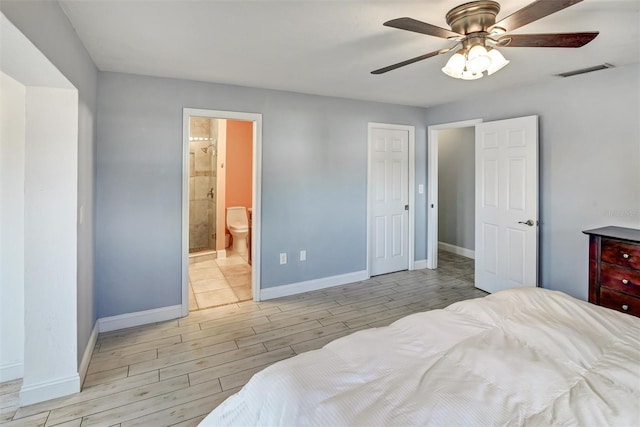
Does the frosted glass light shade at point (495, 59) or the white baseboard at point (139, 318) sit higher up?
the frosted glass light shade at point (495, 59)

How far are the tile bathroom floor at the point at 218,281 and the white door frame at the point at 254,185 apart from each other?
30 centimetres

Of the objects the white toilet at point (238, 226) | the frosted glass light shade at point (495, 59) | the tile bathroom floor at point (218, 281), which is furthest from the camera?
the white toilet at point (238, 226)

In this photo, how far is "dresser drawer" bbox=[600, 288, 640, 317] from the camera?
95.5 inches

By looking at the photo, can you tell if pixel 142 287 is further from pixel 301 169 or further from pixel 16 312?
pixel 301 169

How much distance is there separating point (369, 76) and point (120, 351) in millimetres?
3212

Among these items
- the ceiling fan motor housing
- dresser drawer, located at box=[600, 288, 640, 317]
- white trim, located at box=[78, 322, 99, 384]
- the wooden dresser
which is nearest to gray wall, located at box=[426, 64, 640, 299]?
the wooden dresser

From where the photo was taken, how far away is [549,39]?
167cm

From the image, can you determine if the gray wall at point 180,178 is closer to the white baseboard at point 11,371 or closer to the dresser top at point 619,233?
the white baseboard at point 11,371

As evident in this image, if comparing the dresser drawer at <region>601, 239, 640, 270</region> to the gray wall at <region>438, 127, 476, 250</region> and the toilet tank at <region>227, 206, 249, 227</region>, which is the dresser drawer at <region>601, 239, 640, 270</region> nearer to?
the gray wall at <region>438, 127, 476, 250</region>

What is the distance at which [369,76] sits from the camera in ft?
10.3

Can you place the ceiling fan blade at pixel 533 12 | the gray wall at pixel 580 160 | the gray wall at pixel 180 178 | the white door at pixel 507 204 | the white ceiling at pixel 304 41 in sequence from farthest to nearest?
the white door at pixel 507 204 → the gray wall at pixel 180 178 → the gray wall at pixel 580 160 → the white ceiling at pixel 304 41 → the ceiling fan blade at pixel 533 12

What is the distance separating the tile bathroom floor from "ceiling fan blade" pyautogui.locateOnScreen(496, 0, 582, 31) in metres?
3.34

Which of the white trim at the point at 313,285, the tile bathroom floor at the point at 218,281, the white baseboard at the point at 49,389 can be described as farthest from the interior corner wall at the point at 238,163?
the white baseboard at the point at 49,389

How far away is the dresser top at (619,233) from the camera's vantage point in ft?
8.15
